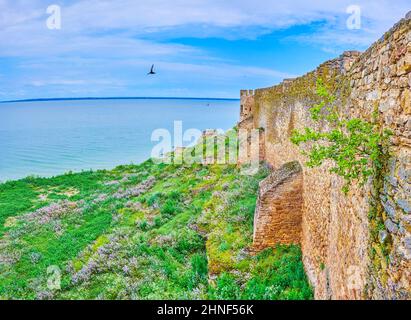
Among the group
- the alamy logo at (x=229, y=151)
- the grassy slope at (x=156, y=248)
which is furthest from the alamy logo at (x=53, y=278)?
the alamy logo at (x=229, y=151)

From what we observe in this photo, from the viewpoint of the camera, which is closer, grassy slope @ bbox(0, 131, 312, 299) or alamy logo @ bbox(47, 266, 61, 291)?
grassy slope @ bbox(0, 131, 312, 299)

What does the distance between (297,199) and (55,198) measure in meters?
20.8

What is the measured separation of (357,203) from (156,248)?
26.5 ft

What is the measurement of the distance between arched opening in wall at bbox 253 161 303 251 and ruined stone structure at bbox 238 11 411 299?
0.09 feet

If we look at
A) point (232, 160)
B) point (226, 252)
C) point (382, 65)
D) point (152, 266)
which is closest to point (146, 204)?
point (232, 160)

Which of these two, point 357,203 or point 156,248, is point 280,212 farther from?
point 357,203

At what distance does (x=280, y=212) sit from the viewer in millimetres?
9727

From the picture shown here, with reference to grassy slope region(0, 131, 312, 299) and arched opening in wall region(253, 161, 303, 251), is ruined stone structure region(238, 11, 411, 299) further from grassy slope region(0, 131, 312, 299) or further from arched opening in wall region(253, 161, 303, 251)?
grassy slope region(0, 131, 312, 299)

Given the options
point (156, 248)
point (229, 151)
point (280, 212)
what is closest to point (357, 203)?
point (280, 212)

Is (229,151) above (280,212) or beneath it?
above

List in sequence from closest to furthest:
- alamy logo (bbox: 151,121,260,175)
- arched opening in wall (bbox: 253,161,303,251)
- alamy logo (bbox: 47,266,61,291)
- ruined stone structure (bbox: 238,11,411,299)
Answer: ruined stone structure (bbox: 238,11,411,299), arched opening in wall (bbox: 253,161,303,251), alamy logo (bbox: 47,266,61,291), alamy logo (bbox: 151,121,260,175)

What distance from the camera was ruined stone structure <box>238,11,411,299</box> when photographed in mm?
3402

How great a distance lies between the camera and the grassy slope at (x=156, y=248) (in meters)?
8.78

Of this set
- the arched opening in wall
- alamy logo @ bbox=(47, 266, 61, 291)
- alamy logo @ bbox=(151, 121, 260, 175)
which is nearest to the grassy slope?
alamy logo @ bbox=(47, 266, 61, 291)
